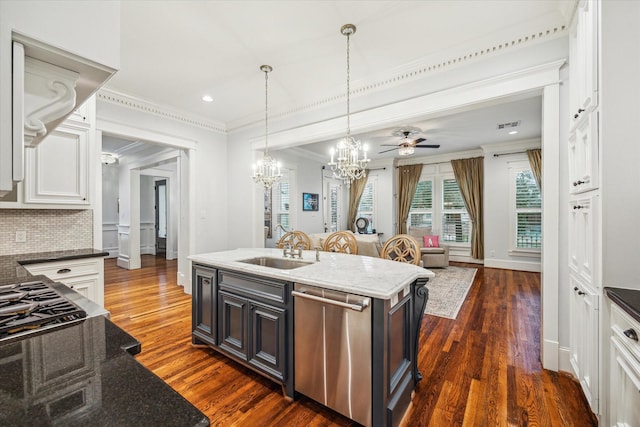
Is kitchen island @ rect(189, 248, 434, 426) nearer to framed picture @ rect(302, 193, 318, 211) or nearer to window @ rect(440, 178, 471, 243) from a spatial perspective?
framed picture @ rect(302, 193, 318, 211)

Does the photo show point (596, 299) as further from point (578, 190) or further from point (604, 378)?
point (578, 190)

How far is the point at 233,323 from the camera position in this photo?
2.31 m

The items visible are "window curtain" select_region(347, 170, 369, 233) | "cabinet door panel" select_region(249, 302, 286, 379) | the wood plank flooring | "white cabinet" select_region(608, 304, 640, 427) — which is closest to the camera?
"white cabinet" select_region(608, 304, 640, 427)

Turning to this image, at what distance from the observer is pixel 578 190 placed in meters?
1.89

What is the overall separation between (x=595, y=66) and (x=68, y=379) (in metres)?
2.58

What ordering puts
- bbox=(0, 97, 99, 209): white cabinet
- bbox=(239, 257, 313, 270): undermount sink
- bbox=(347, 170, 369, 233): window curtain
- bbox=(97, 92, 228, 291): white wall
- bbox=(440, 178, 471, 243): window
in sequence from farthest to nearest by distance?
bbox=(347, 170, 369, 233): window curtain → bbox=(440, 178, 471, 243): window → bbox=(97, 92, 228, 291): white wall → bbox=(239, 257, 313, 270): undermount sink → bbox=(0, 97, 99, 209): white cabinet

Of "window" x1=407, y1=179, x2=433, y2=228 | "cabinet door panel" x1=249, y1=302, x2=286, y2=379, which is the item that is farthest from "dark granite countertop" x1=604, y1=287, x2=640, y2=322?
"window" x1=407, y1=179, x2=433, y2=228

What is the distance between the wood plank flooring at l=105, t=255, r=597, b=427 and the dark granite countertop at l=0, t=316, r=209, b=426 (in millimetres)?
1322

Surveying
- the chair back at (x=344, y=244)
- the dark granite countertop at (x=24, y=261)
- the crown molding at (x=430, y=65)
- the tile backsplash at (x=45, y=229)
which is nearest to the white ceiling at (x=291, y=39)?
the crown molding at (x=430, y=65)

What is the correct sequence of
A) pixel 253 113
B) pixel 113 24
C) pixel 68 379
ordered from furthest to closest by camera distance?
pixel 253 113 → pixel 113 24 → pixel 68 379

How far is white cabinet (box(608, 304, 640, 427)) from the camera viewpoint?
1.13m

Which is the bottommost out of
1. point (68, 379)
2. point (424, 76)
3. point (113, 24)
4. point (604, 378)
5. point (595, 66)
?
point (604, 378)

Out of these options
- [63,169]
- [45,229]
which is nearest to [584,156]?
[63,169]

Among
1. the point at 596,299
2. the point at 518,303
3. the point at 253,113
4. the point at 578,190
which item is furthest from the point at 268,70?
the point at 518,303
